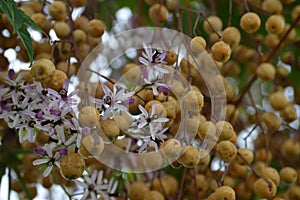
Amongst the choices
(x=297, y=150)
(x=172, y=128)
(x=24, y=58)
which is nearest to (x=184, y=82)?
(x=172, y=128)

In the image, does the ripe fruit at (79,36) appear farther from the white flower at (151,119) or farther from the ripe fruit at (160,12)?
the white flower at (151,119)

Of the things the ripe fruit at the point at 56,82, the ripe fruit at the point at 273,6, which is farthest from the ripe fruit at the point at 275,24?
the ripe fruit at the point at 56,82

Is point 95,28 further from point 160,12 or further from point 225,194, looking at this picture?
point 225,194

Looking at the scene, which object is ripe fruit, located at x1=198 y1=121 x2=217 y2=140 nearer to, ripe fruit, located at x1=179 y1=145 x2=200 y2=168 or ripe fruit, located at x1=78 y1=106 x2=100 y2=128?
ripe fruit, located at x1=179 y1=145 x2=200 y2=168

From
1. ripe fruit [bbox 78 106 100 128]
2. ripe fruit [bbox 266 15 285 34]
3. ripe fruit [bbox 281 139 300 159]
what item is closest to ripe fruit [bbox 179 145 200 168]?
ripe fruit [bbox 78 106 100 128]

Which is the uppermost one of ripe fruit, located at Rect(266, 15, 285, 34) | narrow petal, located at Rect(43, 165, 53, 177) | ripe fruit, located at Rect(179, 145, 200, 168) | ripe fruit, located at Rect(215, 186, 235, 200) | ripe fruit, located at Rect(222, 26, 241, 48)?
ripe fruit, located at Rect(222, 26, 241, 48)

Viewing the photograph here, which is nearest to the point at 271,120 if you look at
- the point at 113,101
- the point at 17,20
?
the point at 113,101
